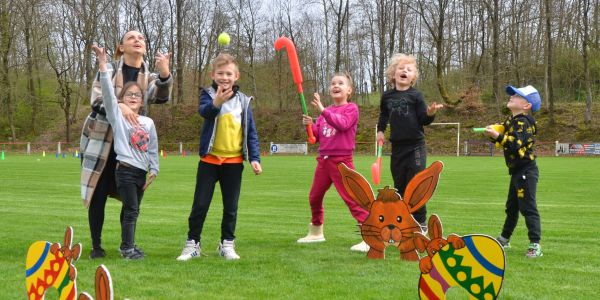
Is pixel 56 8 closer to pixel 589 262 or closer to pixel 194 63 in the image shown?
pixel 194 63

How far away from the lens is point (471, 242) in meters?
3.03

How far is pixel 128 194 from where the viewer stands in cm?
475

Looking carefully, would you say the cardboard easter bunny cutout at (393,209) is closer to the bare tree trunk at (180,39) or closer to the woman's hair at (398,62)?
the woman's hair at (398,62)

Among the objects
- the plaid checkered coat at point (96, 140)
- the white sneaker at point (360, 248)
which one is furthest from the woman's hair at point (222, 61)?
the white sneaker at point (360, 248)

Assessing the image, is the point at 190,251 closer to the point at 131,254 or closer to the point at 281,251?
the point at 131,254

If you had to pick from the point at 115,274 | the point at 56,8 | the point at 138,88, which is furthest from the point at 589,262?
the point at 56,8

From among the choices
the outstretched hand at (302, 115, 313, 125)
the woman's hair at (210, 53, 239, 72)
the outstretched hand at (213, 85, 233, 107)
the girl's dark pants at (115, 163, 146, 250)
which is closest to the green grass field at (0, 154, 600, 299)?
the girl's dark pants at (115, 163, 146, 250)

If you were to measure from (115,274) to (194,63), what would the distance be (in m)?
46.2

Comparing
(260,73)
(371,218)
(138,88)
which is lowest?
(371,218)

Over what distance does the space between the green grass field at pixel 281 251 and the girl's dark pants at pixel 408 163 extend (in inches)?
24.7

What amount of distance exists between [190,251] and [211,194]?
1.67 ft

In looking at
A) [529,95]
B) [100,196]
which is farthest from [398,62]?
[100,196]

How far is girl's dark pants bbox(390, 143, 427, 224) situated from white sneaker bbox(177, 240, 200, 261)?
203 centimetres

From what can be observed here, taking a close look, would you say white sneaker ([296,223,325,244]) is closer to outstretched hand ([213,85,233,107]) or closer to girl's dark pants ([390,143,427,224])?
girl's dark pants ([390,143,427,224])
